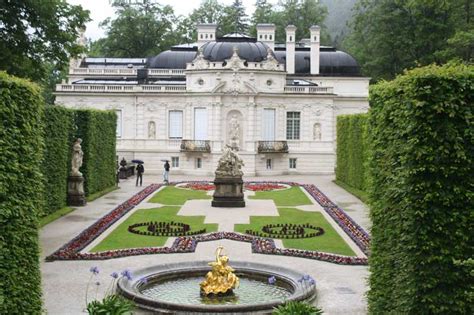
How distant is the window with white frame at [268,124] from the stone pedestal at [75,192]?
22714 millimetres

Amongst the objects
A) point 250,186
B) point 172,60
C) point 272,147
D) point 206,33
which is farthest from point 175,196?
point 206,33

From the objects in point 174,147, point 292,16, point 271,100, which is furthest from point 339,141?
point 292,16

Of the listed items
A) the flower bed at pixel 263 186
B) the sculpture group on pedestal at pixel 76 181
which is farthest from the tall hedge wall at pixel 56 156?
the flower bed at pixel 263 186

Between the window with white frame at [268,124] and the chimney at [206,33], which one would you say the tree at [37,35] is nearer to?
the window with white frame at [268,124]

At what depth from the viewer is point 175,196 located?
1308 inches

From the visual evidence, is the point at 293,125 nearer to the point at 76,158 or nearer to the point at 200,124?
the point at 200,124

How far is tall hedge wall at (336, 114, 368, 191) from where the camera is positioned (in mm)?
35250

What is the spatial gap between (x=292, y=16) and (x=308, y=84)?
105 ft

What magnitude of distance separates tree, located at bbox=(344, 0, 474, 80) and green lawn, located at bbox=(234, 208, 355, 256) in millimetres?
27469

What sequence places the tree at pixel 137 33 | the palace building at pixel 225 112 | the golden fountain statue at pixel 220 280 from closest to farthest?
1. the golden fountain statue at pixel 220 280
2. the palace building at pixel 225 112
3. the tree at pixel 137 33

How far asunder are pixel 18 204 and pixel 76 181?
18.8 meters

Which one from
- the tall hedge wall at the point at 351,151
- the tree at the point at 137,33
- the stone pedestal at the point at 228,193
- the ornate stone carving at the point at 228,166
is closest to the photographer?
the stone pedestal at the point at 228,193

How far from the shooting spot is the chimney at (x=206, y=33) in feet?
189

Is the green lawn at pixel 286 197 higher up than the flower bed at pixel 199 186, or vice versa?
the flower bed at pixel 199 186
